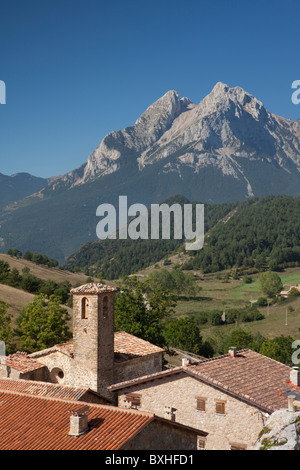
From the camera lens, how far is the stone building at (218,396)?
21.9 m

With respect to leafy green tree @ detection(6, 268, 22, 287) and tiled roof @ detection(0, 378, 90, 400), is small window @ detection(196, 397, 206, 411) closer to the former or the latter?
tiled roof @ detection(0, 378, 90, 400)

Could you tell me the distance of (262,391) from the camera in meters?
23.1

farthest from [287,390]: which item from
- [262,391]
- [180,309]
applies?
[180,309]

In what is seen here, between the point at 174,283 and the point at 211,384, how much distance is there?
121 meters

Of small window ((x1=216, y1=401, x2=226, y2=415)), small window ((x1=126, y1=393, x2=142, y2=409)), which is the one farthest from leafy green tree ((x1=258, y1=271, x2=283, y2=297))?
small window ((x1=216, y1=401, x2=226, y2=415))

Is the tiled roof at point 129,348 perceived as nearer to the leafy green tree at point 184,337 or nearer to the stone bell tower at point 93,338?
the stone bell tower at point 93,338

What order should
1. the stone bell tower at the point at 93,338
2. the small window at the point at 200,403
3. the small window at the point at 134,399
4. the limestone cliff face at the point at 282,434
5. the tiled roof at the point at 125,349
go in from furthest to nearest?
the tiled roof at the point at 125,349 → the stone bell tower at the point at 93,338 → the small window at the point at 134,399 → the small window at the point at 200,403 → the limestone cliff face at the point at 282,434

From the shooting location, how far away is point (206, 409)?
2283 centimetres

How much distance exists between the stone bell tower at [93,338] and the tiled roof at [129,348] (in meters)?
1.34

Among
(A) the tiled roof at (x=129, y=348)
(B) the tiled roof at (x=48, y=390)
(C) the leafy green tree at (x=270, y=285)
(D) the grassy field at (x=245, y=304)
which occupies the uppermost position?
(A) the tiled roof at (x=129, y=348)

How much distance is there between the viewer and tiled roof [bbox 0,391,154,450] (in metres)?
15.2

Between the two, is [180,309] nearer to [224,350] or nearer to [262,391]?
[224,350]

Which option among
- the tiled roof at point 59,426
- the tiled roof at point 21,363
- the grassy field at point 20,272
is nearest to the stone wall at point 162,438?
the tiled roof at point 59,426

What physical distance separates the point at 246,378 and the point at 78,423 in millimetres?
10938
